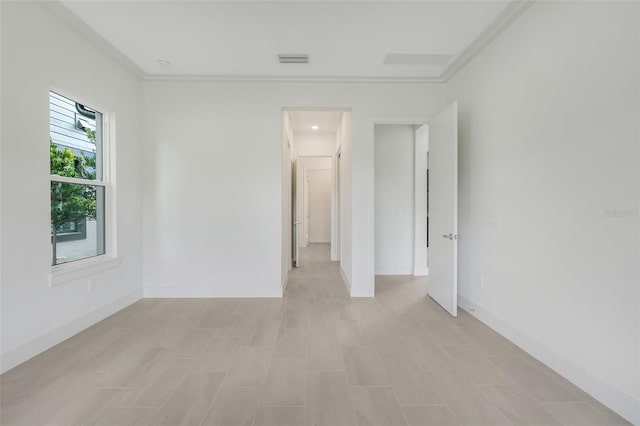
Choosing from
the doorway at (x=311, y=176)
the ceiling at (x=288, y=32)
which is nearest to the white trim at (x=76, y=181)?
the ceiling at (x=288, y=32)

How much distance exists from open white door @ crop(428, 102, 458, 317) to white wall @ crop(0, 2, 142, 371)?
12.7 ft

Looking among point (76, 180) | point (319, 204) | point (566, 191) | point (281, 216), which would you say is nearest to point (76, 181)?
point (76, 180)

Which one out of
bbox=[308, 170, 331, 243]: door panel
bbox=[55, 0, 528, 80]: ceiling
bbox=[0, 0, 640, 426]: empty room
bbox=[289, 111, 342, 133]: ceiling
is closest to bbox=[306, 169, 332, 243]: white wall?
bbox=[308, 170, 331, 243]: door panel

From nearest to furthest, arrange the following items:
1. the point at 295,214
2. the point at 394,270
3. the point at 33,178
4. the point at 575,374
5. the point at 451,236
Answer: the point at 575,374, the point at 33,178, the point at 451,236, the point at 394,270, the point at 295,214

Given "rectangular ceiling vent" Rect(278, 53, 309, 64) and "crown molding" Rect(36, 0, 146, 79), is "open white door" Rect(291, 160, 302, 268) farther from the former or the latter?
"crown molding" Rect(36, 0, 146, 79)

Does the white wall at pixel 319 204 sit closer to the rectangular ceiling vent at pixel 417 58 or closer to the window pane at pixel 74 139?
the rectangular ceiling vent at pixel 417 58

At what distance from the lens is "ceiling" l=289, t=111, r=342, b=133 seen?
5191 millimetres

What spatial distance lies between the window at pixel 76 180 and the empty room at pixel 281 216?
2cm

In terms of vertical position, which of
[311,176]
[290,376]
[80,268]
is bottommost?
[290,376]

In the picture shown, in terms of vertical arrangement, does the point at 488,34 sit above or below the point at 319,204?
above

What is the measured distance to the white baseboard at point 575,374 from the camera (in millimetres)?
1645

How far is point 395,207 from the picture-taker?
16.7 ft

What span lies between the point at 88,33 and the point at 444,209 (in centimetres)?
421

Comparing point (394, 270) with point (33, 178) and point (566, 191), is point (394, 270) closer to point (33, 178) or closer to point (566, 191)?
point (566, 191)
